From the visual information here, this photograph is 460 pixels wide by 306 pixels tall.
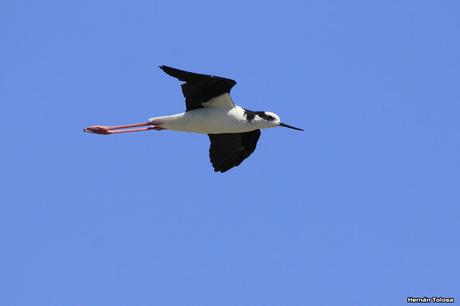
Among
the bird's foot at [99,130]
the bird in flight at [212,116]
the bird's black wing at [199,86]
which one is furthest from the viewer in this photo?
the bird's foot at [99,130]

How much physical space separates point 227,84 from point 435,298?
473 centimetres

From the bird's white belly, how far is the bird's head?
0.40 feet

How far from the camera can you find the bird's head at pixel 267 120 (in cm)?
1536

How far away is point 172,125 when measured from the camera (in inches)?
605

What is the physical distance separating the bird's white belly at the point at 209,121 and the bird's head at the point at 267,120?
0.12 meters

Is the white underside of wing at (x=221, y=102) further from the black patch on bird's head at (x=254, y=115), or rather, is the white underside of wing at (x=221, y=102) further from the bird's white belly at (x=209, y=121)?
the black patch on bird's head at (x=254, y=115)

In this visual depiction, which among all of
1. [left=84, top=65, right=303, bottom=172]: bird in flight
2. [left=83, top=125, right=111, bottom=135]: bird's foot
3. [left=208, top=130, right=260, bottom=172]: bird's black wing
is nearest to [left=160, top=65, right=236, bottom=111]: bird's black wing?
[left=84, top=65, right=303, bottom=172]: bird in flight

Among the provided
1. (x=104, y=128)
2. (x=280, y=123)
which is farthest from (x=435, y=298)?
(x=104, y=128)

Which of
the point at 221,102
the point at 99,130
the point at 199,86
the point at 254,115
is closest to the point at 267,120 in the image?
the point at 254,115

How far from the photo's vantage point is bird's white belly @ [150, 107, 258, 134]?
15242 mm

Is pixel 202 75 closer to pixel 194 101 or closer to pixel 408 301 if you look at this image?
pixel 194 101

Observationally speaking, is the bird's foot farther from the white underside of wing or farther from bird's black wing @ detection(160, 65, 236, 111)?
the white underside of wing

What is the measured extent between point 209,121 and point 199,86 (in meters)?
0.63

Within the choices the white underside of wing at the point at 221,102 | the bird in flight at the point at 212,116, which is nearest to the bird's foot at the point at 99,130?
the bird in flight at the point at 212,116
